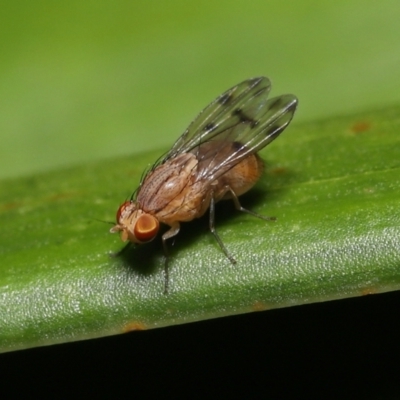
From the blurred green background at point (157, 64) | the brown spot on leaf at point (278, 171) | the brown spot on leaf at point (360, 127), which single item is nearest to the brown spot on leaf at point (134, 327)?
the brown spot on leaf at point (278, 171)

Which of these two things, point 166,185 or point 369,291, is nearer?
point 369,291

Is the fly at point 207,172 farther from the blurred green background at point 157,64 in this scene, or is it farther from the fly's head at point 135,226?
the blurred green background at point 157,64

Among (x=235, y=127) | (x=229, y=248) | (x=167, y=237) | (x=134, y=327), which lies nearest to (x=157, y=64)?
(x=235, y=127)

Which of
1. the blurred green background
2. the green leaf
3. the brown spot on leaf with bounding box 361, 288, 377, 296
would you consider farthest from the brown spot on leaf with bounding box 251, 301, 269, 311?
the blurred green background

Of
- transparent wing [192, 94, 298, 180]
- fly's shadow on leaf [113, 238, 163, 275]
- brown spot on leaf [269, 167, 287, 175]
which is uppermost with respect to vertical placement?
transparent wing [192, 94, 298, 180]

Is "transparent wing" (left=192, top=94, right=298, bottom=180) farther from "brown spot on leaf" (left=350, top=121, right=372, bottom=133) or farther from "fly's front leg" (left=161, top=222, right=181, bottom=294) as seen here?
"brown spot on leaf" (left=350, top=121, right=372, bottom=133)

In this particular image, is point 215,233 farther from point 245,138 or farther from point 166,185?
point 245,138

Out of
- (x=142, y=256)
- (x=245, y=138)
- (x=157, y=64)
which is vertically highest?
(x=157, y=64)
